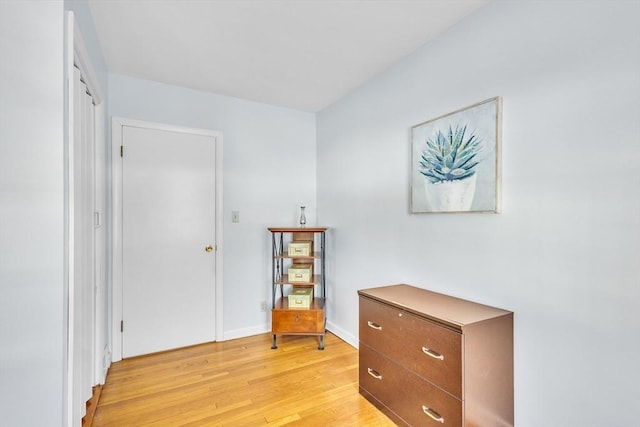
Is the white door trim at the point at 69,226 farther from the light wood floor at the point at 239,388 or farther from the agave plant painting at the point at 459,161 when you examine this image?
the agave plant painting at the point at 459,161

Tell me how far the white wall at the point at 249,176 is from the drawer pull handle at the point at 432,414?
1977mm

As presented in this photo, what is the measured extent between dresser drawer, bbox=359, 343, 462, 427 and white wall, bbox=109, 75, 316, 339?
1489 millimetres

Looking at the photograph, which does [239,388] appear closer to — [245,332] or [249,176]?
[245,332]

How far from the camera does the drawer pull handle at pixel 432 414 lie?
146 cm

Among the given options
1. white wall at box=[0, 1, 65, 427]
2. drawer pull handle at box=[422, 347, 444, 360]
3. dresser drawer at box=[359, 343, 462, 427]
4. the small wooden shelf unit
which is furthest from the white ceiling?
dresser drawer at box=[359, 343, 462, 427]

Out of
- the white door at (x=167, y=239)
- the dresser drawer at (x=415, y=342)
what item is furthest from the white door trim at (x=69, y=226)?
the dresser drawer at (x=415, y=342)

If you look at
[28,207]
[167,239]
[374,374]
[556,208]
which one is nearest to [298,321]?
[374,374]

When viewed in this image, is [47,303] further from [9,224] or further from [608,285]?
[608,285]

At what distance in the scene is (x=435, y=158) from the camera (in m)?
1.94

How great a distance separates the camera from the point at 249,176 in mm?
3105

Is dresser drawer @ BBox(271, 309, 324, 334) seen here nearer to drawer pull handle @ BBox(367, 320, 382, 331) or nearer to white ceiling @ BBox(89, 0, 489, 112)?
drawer pull handle @ BBox(367, 320, 382, 331)

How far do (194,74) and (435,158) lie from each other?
6.94 ft

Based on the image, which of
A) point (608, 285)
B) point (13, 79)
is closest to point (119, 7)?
point (13, 79)

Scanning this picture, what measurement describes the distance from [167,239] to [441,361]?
2.42 m
